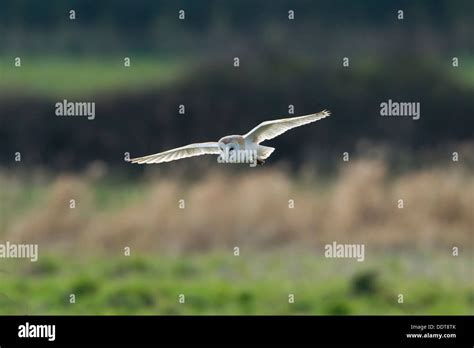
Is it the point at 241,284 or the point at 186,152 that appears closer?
the point at 186,152

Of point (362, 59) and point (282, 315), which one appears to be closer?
point (282, 315)

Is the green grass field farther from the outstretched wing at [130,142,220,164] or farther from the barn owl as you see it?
the barn owl

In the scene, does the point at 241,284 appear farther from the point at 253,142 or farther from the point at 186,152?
the point at 253,142

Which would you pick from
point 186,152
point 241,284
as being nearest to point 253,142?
point 186,152

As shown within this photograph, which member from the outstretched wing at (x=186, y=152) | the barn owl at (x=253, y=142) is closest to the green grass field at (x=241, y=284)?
the outstretched wing at (x=186, y=152)

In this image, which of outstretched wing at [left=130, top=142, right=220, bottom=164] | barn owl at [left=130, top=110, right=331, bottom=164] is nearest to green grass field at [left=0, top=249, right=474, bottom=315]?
outstretched wing at [left=130, top=142, right=220, bottom=164]

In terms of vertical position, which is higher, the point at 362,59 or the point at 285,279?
the point at 362,59

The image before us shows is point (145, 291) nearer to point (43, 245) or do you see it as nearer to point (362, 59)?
point (43, 245)
